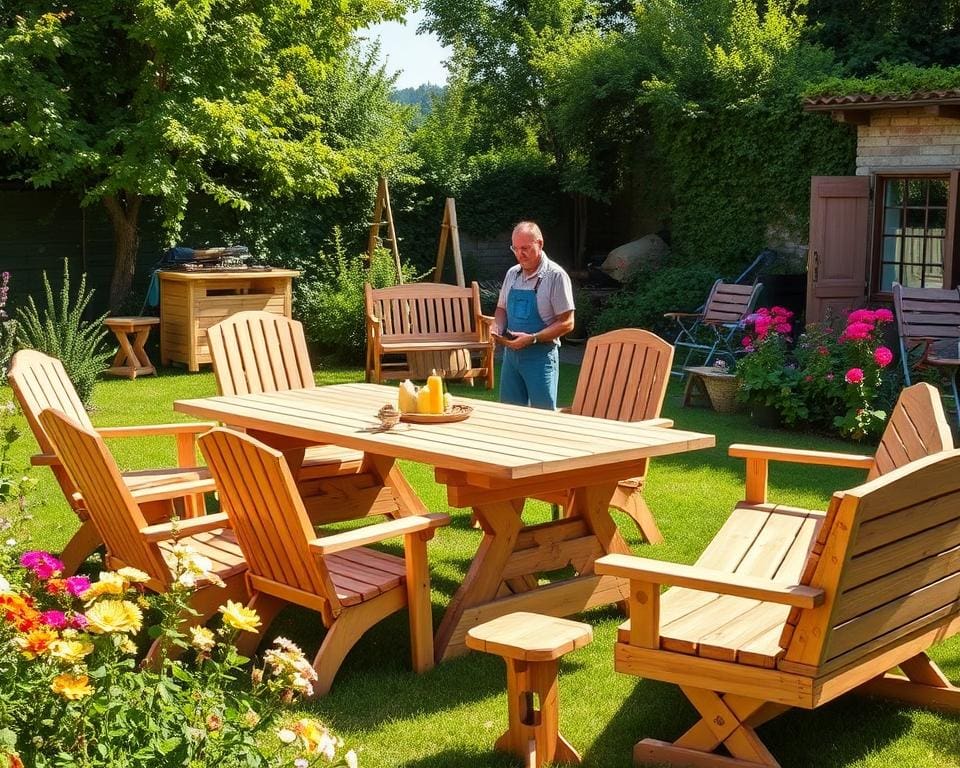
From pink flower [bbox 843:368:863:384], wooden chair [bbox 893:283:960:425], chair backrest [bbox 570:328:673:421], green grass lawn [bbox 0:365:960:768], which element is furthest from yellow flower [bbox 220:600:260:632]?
wooden chair [bbox 893:283:960:425]

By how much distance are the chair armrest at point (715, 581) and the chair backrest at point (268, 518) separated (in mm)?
1037

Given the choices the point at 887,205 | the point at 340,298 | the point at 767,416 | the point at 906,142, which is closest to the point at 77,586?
the point at 767,416

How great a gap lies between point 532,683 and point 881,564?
3.47 ft

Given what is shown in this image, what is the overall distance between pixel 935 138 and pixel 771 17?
12.5ft

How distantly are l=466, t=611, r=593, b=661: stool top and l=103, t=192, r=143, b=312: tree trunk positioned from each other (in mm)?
10610

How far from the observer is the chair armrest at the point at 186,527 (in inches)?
164

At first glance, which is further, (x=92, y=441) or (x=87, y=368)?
(x=87, y=368)

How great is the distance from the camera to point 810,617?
3.23 metres

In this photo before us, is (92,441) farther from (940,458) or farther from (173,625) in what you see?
(940,458)

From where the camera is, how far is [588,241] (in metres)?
18.1

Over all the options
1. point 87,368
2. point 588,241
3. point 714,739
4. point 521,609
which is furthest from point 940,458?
point 588,241

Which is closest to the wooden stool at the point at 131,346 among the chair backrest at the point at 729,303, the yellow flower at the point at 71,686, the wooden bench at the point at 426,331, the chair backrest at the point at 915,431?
the wooden bench at the point at 426,331

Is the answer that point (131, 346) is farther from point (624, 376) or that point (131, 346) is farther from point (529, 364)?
point (624, 376)

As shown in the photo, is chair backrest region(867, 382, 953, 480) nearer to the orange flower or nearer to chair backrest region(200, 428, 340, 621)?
chair backrest region(200, 428, 340, 621)
